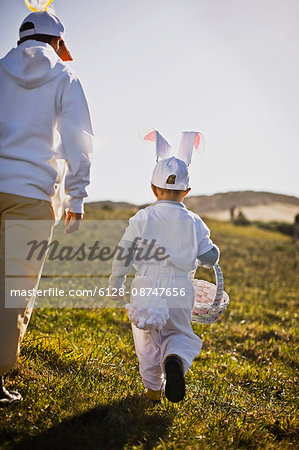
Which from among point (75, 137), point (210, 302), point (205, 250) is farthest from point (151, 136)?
point (210, 302)

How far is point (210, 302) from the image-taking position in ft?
13.1

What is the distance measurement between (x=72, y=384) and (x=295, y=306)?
6929 millimetres

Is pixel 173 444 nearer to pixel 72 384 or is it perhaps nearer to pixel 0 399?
pixel 72 384

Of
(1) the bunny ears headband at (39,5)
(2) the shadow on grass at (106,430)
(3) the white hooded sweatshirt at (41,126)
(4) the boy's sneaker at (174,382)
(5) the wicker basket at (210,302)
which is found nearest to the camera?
(2) the shadow on grass at (106,430)

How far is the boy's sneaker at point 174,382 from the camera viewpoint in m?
2.98

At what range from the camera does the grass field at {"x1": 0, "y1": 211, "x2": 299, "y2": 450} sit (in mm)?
2654

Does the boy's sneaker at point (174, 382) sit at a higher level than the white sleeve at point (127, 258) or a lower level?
lower

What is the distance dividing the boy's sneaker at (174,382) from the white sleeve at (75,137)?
1.38 m

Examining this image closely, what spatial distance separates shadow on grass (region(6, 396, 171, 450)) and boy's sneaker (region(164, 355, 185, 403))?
0.20m

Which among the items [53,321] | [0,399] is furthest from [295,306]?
[0,399]

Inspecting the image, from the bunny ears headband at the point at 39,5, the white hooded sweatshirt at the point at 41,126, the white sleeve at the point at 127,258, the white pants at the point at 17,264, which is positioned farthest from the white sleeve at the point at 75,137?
the bunny ears headband at the point at 39,5

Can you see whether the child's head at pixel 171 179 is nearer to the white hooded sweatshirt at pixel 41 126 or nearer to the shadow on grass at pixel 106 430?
the white hooded sweatshirt at pixel 41 126

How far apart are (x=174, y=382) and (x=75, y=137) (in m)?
1.94

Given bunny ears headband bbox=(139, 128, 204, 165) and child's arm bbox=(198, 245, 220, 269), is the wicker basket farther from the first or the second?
bunny ears headband bbox=(139, 128, 204, 165)
